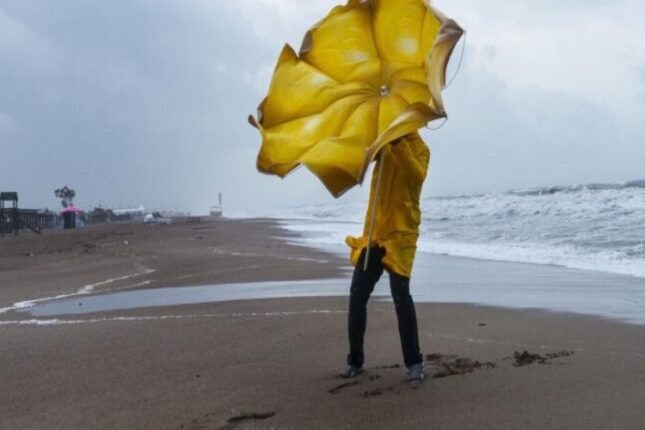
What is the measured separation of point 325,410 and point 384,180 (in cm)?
136

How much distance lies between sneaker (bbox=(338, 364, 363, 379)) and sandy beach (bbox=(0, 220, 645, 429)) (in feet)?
0.24

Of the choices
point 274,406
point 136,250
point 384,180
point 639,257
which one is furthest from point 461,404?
point 136,250

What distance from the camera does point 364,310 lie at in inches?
173

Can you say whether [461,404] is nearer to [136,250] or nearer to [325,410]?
[325,410]

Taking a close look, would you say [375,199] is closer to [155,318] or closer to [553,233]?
[155,318]

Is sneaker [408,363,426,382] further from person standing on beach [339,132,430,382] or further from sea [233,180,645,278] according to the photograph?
sea [233,180,645,278]

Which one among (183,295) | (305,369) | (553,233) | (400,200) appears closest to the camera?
(400,200)

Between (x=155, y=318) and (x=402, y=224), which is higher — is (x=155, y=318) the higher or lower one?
the lower one

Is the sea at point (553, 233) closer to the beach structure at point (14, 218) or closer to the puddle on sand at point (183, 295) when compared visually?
the puddle on sand at point (183, 295)

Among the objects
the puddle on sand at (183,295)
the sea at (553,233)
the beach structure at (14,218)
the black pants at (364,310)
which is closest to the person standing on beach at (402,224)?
the black pants at (364,310)

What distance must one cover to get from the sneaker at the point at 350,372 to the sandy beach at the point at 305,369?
0.07 m

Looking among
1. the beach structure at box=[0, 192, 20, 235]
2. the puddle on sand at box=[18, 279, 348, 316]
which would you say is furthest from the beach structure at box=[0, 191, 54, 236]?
the puddle on sand at box=[18, 279, 348, 316]

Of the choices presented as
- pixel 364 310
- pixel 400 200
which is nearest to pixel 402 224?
pixel 400 200

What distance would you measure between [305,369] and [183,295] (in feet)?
14.9
